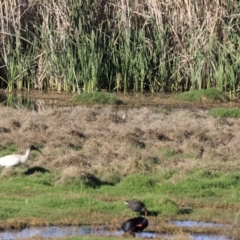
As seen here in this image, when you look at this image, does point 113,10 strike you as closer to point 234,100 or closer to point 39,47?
point 39,47

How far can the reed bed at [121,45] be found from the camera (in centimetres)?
1948

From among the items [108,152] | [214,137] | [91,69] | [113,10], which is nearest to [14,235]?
[108,152]

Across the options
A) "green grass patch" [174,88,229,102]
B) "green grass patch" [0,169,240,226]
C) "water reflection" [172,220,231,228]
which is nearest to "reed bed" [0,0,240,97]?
"green grass patch" [174,88,229,102]

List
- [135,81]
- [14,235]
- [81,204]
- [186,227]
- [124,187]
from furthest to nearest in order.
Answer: [135,81]
[124,187]
[81,204]
[186,227]
[14,235]

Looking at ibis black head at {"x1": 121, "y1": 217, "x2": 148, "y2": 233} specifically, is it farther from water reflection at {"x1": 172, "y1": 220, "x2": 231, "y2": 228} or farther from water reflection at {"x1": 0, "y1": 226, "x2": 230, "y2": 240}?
water reflection at {"x1": 172, "y1": 220, "x2": 231, "y2": 228}

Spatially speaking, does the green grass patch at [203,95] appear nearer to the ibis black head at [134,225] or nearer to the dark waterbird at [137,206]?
the dark waterbird at [137,206]

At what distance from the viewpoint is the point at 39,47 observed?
2056 centimetres

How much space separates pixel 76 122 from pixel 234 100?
578 cm

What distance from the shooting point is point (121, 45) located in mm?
20094

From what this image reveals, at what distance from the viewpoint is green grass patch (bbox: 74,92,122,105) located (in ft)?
59.5

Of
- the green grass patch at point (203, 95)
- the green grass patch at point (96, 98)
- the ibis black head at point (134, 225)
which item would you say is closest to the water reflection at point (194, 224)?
the ibis black head at point (134, 225)

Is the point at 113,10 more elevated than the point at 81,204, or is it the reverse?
the point at 113,10

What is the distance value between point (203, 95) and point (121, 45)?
2.56 metres

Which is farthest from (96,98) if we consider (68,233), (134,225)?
(134,225)
